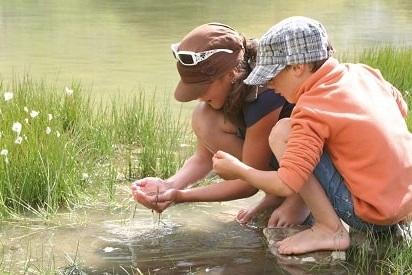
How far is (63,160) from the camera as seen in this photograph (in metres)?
3.63

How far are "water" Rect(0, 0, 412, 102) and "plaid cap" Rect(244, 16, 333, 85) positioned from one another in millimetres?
4350

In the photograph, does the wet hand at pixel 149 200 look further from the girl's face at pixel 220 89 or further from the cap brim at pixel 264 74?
the cap brim at pixel 264 74

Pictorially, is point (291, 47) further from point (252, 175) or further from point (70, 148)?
point (70, 148)

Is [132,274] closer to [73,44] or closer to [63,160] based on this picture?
[63,160]

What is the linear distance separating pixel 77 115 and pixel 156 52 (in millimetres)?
6145

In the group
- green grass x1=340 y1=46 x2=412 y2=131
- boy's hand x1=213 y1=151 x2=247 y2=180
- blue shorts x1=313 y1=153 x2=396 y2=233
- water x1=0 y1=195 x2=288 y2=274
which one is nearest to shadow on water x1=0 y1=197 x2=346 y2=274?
water x1=0 y1=195 x2=288 y2=274

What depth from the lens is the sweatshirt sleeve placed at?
2750 millimetres

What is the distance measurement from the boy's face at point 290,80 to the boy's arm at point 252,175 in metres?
0.32

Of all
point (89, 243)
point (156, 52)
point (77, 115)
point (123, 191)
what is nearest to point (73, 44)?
point (156, 52)

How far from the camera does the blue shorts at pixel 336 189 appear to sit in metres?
2.94

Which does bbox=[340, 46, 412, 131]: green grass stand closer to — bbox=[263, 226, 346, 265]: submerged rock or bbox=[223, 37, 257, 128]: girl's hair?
bbox=[223, 37, 257, 128]: girl's hair

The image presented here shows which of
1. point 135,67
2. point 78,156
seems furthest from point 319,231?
point 135,67

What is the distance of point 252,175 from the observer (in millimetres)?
2908

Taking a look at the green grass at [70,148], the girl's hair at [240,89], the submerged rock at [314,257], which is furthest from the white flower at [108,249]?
the girl's hair at [240,89]
